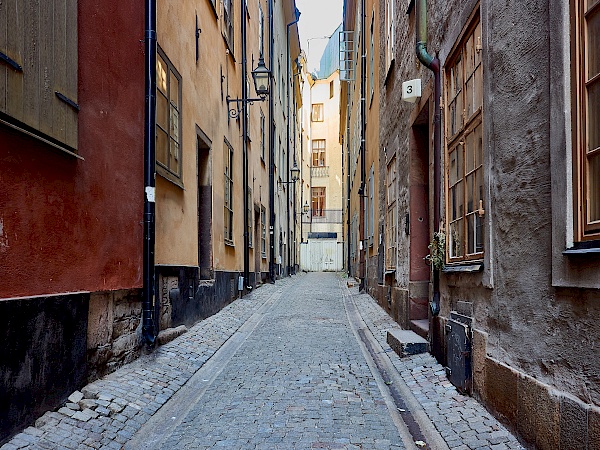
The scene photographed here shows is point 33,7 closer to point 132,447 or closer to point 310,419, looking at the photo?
point 132,447

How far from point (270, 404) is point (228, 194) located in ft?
24.4

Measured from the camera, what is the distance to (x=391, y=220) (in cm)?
1054

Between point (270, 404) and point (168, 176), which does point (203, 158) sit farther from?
point (270, 404)

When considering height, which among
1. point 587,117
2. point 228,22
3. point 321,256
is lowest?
point 321,256

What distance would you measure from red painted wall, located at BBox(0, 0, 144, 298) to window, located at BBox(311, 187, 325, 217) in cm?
3921

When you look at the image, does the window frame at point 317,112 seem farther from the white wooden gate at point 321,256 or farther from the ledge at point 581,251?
the ledge at point 581,251

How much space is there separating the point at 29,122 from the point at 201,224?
6109 millimetres

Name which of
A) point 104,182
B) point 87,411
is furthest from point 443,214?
point 87,411

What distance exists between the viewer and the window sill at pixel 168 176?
667cm

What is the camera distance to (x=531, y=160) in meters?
3.46

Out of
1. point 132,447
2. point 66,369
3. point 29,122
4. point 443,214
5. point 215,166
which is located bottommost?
point 132,447

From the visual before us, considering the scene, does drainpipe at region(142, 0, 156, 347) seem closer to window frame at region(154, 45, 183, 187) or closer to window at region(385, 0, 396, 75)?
window frame at region(154, 45, 183, 187)

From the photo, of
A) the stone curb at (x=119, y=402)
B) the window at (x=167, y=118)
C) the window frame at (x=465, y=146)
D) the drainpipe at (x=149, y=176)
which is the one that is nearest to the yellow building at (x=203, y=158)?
the window at (x=167, y=118)

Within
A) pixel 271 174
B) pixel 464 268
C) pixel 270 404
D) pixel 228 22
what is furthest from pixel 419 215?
pixel 271 174
